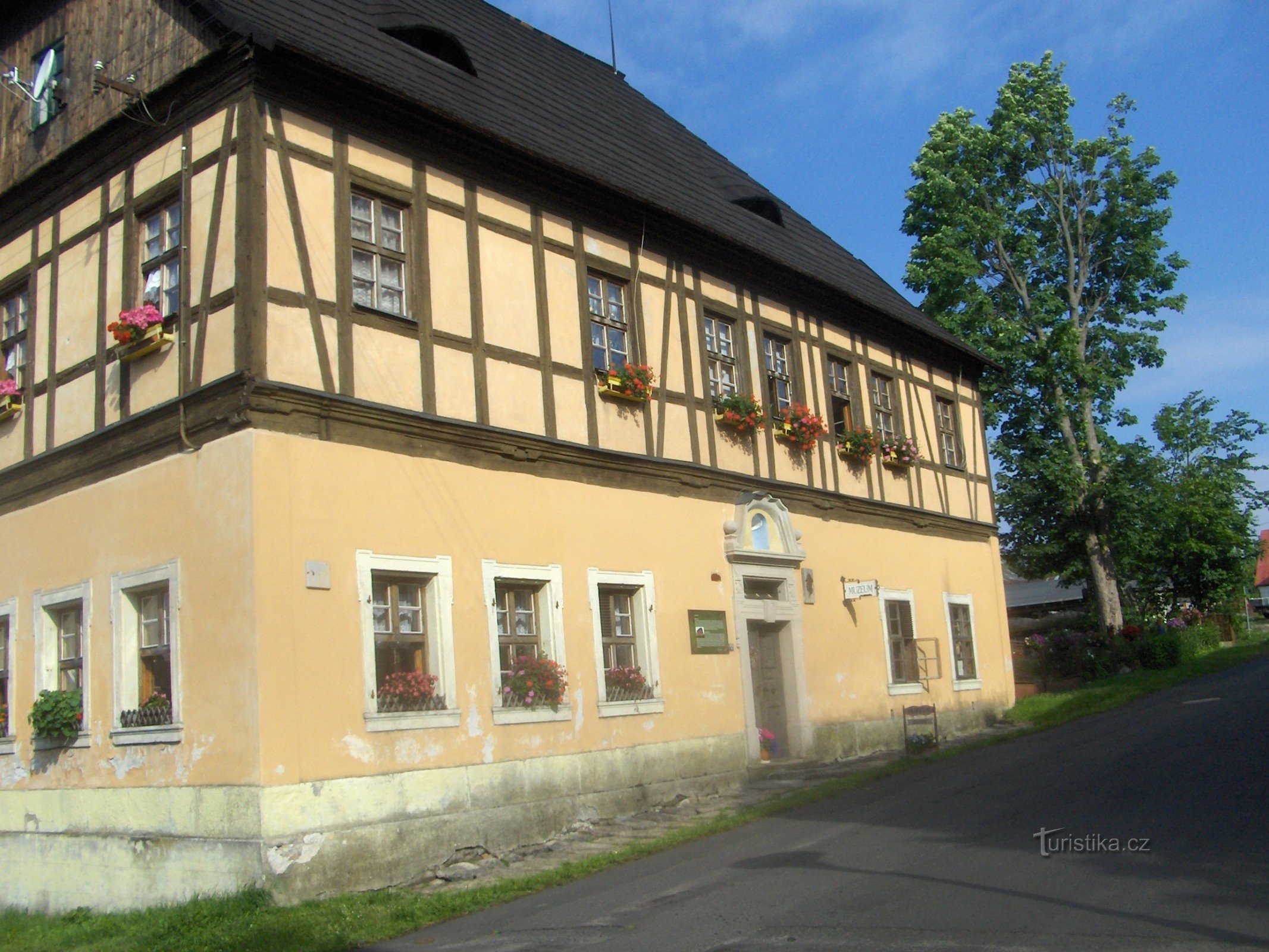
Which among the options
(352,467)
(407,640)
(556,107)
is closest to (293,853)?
(407,640)

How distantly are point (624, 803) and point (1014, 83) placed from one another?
2575 centimetres

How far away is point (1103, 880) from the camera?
7.99m

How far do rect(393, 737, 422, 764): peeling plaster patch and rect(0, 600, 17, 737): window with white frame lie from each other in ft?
15.7

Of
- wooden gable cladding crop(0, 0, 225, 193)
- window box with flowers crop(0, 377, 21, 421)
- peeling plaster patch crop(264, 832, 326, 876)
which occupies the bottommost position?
peeling plaster patch crop(264, 832, 326, 876)

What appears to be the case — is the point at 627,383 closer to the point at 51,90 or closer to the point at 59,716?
the point at 59,716

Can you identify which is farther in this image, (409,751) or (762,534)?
(762,534)

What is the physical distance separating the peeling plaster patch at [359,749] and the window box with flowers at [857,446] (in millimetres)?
9954

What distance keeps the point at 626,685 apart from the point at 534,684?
1618 mm

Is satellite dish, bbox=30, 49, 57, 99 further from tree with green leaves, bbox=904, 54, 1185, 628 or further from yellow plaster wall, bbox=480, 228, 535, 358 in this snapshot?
tree with green leaves, bbox=904, 54, 1185, 628

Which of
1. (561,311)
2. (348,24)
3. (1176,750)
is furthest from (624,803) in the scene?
(348,24)

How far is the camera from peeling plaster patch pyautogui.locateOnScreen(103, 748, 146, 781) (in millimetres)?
11203

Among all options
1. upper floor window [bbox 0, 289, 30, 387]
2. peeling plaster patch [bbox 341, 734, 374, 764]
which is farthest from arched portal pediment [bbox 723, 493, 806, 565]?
upper floor window [bbox 0, 289, 30, 387]

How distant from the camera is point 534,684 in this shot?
1255cm

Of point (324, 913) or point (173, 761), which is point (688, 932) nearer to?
point (324, 913)
